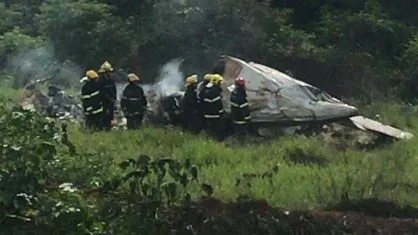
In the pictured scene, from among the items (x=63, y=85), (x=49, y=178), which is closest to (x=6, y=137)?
(x=49, y=178)

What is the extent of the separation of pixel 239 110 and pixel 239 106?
0.22 feet

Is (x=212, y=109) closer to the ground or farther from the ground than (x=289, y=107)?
farther from the ground

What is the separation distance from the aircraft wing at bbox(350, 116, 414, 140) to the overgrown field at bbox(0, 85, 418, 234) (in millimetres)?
789

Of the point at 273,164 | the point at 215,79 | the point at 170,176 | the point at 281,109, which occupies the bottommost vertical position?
the point at 281,109

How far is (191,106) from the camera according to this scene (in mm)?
17156

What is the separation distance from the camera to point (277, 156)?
14.1 metres

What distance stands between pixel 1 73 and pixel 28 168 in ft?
57.7

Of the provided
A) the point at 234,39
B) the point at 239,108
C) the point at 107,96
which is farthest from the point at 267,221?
the point at 234,39

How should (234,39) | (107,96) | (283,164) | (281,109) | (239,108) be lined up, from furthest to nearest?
1. (234,39)
2. (281,109)
3. (107,96)
4. (239,108)
5. (283,164)

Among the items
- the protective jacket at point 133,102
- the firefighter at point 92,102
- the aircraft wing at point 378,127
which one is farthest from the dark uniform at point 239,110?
the firefighter at point 92,102

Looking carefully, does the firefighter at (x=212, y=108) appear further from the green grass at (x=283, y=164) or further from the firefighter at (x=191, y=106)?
the green grass at (x=283, y=164)

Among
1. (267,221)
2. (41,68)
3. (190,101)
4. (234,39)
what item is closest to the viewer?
(267,221)

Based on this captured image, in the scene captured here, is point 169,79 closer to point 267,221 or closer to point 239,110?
point 239,110

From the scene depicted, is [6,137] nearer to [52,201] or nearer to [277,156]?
[52,201]
